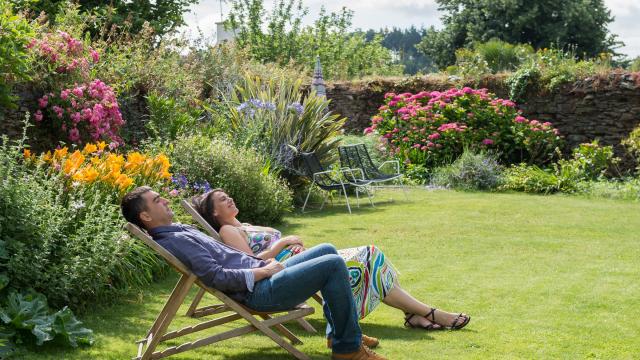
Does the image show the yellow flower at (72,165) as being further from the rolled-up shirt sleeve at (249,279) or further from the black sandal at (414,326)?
the black sandal at (414,326)

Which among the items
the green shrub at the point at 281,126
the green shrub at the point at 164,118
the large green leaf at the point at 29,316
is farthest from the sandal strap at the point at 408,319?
the green shrub at the point at 281,126

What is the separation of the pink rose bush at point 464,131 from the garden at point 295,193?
0.04 m

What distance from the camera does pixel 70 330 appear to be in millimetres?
4488

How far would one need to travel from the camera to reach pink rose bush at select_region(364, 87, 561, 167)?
14609mm

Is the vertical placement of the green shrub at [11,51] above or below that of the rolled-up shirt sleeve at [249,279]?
above

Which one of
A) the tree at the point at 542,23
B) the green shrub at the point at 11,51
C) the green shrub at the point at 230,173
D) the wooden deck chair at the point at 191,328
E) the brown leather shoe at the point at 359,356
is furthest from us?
the tree at the point at 542,23

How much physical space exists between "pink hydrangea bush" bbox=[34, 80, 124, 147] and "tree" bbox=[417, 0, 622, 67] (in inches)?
1161

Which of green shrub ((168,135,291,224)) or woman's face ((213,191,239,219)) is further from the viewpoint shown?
green shrub ((168,135,291,224))

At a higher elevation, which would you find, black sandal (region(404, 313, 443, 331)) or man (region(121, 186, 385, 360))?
man (region(121, 186, 385, 360))

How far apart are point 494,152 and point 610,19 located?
85.8 ft

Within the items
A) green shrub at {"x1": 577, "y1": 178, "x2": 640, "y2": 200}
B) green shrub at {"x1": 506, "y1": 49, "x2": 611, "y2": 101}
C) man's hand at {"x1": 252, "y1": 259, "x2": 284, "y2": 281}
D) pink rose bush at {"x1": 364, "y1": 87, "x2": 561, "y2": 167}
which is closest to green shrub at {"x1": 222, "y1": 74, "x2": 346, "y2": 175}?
pink rose bush at {"x1": 364, "y1": 87, "x2": 561, "y2": 167}

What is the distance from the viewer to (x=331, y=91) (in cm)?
1855

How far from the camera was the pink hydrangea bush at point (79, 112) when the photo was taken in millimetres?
8219

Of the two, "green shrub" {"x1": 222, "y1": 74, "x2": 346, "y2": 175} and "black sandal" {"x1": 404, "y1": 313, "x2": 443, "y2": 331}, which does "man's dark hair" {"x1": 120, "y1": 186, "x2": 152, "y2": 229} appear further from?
"green shrub" {"x1": 222, "y1": 74, "x2": 346, "y2": 175}
